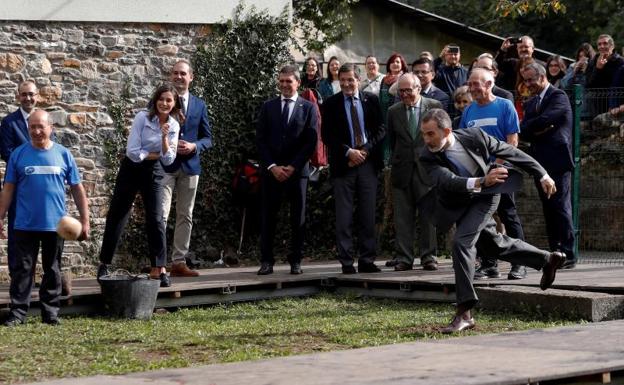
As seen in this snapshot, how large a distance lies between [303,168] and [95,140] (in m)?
2.72

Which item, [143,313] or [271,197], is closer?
[143,313]

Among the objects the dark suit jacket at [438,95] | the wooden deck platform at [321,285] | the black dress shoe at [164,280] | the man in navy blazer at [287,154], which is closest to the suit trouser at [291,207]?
the man in navy blazer at [287,154]

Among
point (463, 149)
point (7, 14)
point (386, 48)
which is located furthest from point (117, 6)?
point (386, 48)

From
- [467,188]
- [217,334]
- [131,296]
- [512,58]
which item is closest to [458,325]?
[467,188]

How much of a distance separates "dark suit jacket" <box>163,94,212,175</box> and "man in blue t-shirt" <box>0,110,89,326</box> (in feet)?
7.30

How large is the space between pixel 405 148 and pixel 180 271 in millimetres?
2479

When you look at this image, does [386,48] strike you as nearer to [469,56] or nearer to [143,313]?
[469,56]

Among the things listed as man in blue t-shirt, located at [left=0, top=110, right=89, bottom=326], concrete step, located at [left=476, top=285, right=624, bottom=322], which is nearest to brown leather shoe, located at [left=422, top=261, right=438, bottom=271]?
concrete step, located at [left=476, top=285, right=624, bottom=322]

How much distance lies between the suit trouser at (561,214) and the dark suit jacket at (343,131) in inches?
66.2

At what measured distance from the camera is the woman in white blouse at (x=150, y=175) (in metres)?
11.5

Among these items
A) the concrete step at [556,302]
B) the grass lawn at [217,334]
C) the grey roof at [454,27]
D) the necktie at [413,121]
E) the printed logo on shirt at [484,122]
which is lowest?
the grass lawn at [217,334]

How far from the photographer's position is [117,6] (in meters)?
14.1

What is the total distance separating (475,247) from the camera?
9617 mm

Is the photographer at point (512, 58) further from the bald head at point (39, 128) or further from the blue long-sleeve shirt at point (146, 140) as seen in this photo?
the bald head at point (39, 128)
